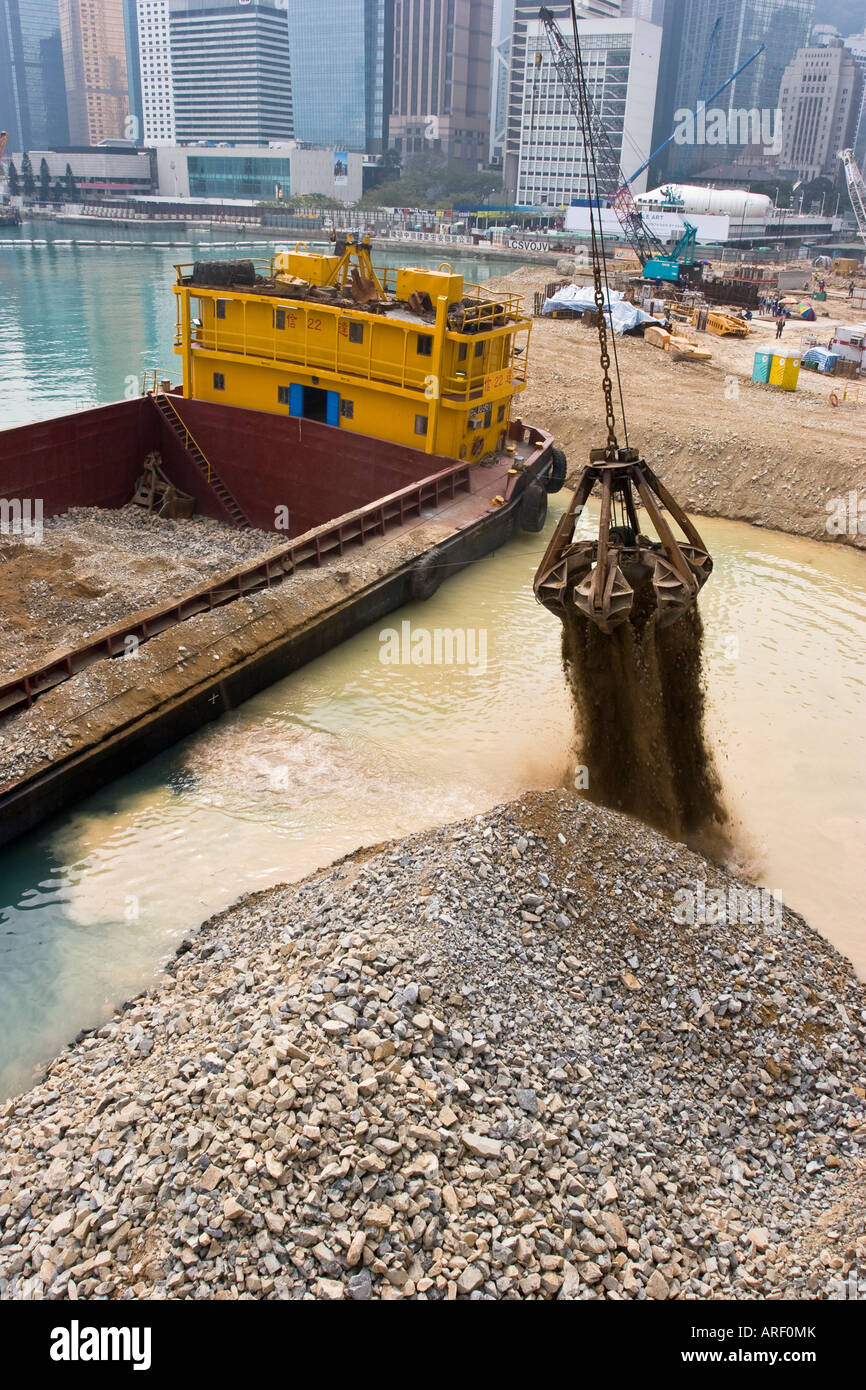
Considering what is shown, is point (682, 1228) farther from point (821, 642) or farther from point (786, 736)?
point (821, 642)

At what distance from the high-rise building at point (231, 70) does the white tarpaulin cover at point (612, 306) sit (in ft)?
529

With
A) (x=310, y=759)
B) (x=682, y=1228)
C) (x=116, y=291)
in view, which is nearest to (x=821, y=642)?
(x=310, y=759)

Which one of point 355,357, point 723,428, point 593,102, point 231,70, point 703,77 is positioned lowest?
point 723,428

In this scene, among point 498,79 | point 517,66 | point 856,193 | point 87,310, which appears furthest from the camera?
point 498,79

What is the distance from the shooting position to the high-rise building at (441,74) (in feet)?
561

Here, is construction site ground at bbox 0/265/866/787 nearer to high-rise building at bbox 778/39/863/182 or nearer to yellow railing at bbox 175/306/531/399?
yellow railing at bbox 175/306/531/399

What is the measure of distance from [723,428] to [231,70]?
189760 mm

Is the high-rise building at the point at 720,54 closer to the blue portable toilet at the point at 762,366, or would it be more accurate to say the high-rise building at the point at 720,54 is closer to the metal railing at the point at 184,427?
the blue portable toilet at the point at 762,366

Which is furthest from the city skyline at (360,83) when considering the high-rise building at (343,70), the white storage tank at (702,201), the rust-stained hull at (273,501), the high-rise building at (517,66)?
the rust-stained hull at (273,501)

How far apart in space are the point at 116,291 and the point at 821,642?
51199 mm

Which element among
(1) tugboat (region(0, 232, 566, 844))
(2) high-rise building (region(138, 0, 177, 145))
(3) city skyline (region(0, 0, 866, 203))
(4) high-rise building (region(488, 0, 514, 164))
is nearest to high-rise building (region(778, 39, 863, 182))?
(3) city skyline (region(0, 0, 866, 203))

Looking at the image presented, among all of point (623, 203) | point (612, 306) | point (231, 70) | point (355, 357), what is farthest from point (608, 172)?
point (355, 357)

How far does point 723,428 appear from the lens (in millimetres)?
23141

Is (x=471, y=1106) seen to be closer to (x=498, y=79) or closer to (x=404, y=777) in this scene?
(x=404, y=777)
